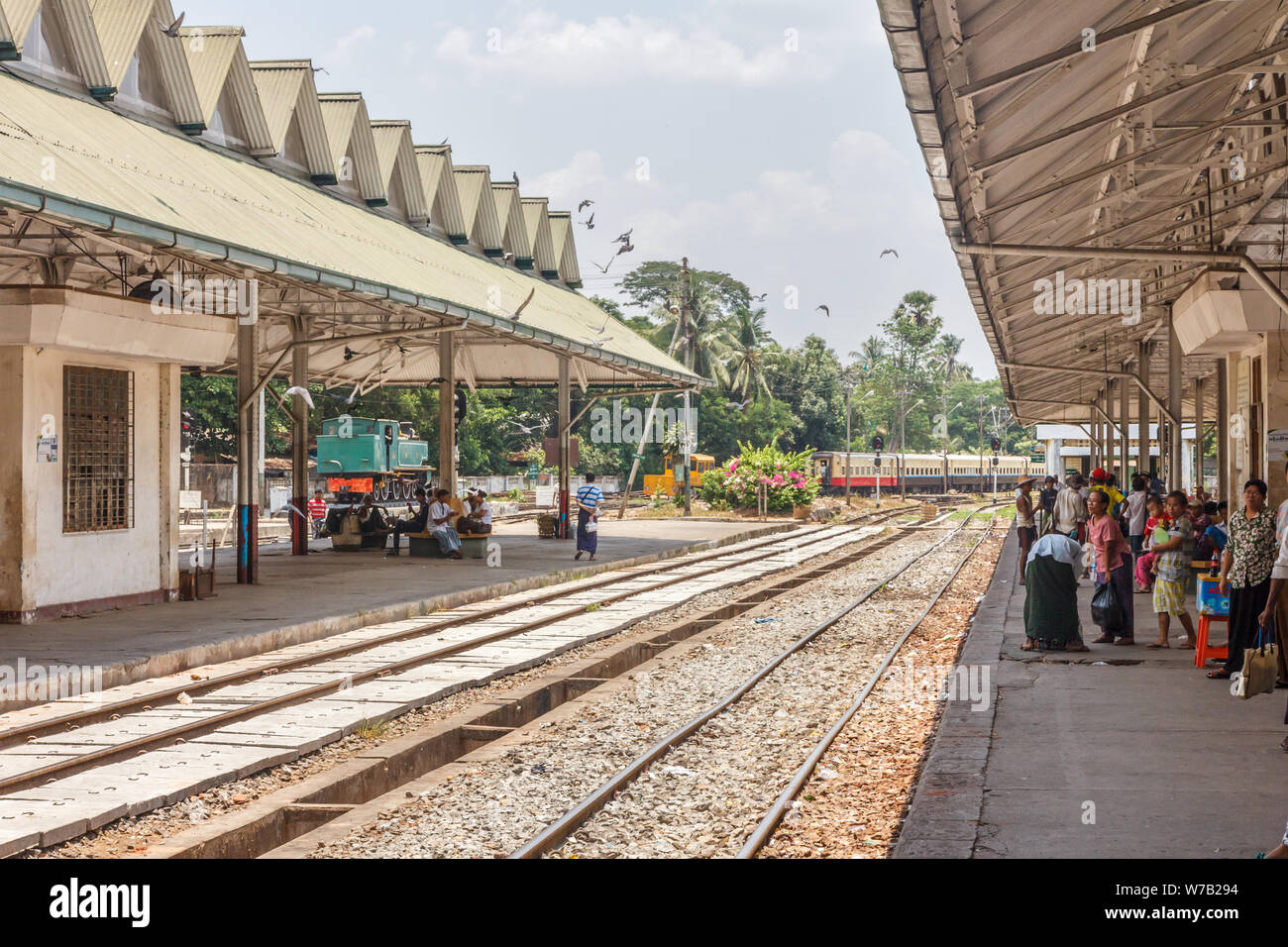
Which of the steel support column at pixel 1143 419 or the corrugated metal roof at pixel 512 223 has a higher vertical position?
the corrugated metal roof at pixel 512 223

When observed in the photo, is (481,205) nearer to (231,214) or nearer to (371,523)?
(371,523)

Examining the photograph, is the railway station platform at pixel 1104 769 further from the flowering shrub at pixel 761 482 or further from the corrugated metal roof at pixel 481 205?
the flowering shrub at pixel 761 482

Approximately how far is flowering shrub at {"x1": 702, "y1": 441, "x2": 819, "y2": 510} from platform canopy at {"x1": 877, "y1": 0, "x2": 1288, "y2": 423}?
112ft

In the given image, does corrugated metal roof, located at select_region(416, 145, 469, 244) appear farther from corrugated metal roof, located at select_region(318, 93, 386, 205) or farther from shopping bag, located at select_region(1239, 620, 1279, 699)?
shopping bag, located at select_region(1239, 620, 1279, 699)

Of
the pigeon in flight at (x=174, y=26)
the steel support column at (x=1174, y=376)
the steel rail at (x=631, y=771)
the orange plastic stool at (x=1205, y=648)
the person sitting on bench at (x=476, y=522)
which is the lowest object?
the steel rail at (x=631, y=771)

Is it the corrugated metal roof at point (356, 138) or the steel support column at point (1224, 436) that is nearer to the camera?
the steel support column at point (1224, 436)

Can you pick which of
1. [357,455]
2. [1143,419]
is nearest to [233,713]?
[1143,419]

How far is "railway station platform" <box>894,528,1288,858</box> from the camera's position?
20.9 feet

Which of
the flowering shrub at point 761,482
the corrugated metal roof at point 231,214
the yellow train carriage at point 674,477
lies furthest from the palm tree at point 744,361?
the corrugated metal roof at point 231,214

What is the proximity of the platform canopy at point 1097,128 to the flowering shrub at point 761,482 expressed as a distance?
112ft

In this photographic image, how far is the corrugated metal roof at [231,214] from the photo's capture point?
12.3m

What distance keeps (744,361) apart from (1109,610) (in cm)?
6422

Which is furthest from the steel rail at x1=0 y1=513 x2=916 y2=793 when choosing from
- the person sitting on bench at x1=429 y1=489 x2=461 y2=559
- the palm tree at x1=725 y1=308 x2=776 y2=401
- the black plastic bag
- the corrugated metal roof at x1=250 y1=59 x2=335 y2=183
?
the palm tree at x1=725 y1=308 x2=776 y2=401
